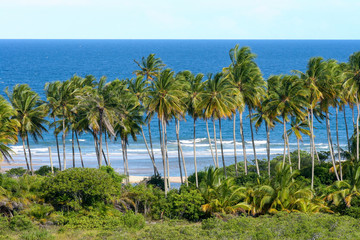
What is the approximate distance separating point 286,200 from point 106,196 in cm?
1508

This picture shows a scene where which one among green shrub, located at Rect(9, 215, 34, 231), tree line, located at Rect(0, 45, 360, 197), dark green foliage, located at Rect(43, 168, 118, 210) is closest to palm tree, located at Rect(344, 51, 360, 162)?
tree line, located at Rect(0, 45, 360, 197)

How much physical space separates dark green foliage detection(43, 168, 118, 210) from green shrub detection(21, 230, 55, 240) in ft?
16.8

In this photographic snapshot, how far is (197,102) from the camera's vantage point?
51.5 m

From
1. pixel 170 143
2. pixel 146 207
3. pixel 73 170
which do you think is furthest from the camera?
pixel 170 143

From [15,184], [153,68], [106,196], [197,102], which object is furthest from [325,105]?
[15,184]

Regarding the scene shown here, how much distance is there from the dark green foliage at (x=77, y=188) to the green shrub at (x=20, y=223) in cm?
342

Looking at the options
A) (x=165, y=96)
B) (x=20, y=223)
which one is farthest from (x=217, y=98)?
(x=20, y=223)

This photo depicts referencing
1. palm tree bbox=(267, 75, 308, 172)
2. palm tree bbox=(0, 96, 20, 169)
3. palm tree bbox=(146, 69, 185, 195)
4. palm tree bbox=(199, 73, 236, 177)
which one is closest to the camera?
palm tree bbox=(0, 96, 20, 169)

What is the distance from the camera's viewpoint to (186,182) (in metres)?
47.3

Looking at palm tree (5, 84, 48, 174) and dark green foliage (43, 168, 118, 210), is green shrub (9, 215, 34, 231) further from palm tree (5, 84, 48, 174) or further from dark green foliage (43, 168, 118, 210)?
palm tree (5, 84, 48, 174)

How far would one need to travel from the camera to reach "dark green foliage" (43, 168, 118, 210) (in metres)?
39.5

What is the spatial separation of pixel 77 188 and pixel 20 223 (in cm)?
503

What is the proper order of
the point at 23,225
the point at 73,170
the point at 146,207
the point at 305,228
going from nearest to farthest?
1. the point at 305,228
2. the point at 23,225
3. the point at 73,170
4. the point at 146,207

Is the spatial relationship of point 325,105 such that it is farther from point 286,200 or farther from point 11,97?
point 11,97
